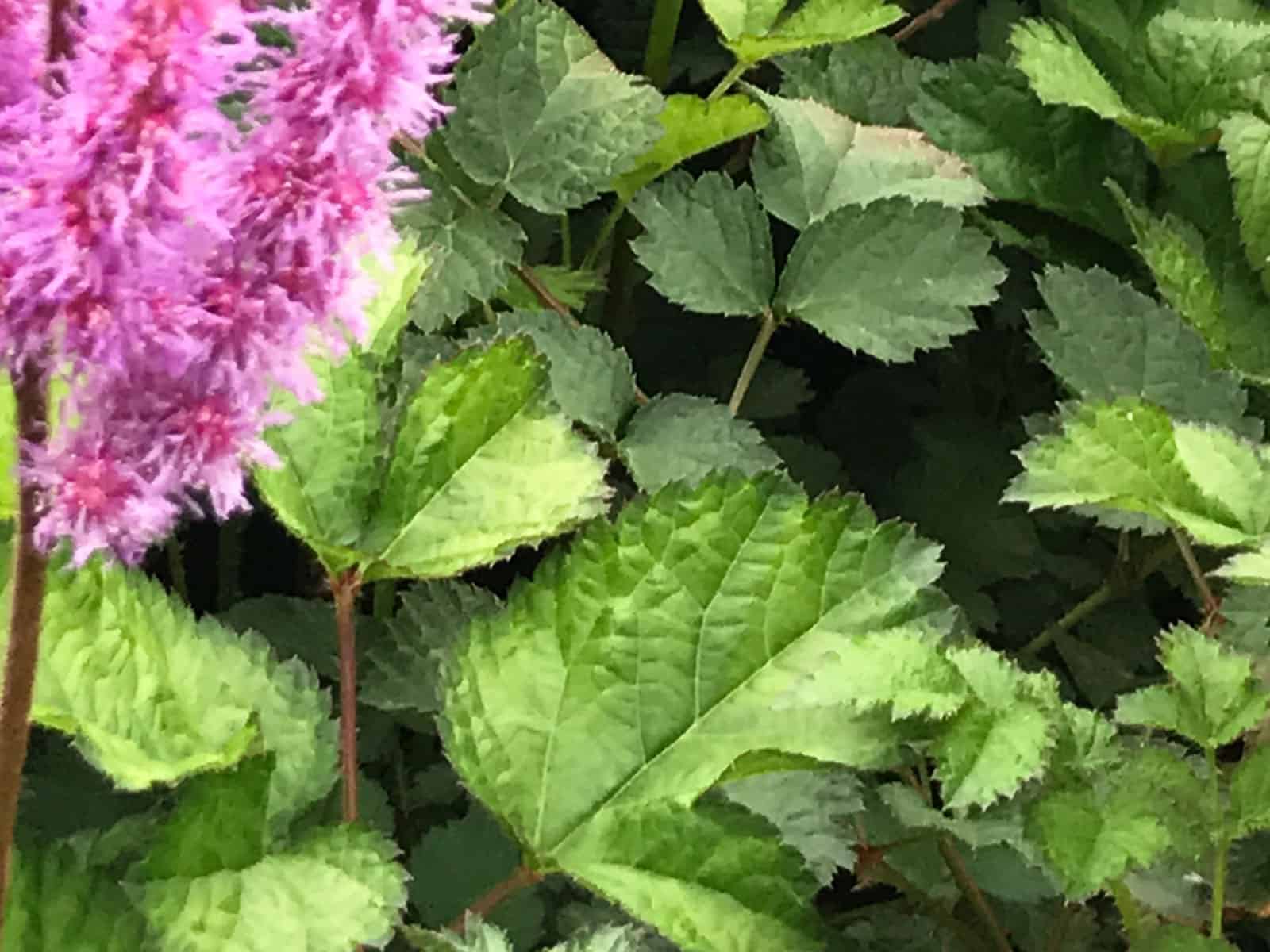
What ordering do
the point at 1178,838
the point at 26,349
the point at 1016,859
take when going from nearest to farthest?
1. the point at 26,349
2. the point at 1178,838
3. the point at 1016,859

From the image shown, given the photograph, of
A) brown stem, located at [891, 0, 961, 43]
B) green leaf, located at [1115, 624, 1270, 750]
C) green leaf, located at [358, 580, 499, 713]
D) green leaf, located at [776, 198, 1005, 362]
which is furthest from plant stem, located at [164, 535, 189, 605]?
brown stem, located at [891, 0, 961, 43]

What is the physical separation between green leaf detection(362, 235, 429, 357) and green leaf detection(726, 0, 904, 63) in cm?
26

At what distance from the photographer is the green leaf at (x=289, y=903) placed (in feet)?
1.58

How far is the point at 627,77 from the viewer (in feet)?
2.53

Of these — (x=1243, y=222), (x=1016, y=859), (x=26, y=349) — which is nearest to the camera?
(x=26, y=349)

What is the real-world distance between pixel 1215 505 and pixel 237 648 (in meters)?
0.42

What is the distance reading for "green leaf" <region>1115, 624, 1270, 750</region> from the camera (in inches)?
22.0

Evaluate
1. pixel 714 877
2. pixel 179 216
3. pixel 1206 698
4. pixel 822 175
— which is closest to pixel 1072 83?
pixel 822 175

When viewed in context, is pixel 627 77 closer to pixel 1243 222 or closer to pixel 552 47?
pixel 552 47

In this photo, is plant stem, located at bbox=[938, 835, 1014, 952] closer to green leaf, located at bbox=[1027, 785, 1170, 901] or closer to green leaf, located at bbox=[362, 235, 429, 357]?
green leaf, located at bbox=[1027, 785, 1170, 901]

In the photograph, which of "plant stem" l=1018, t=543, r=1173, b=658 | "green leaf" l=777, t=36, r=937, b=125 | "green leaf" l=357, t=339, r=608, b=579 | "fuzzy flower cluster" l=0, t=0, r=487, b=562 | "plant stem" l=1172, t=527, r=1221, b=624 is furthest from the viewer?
"green leaf" l=777, t=36, r=937, b=125

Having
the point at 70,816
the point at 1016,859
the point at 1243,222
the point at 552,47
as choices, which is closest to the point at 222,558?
the point at 70,816

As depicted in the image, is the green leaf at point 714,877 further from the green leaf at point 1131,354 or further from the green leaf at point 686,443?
the green leaf at point 1131,354

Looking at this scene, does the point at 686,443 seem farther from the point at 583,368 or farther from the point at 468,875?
the point at 468,875
